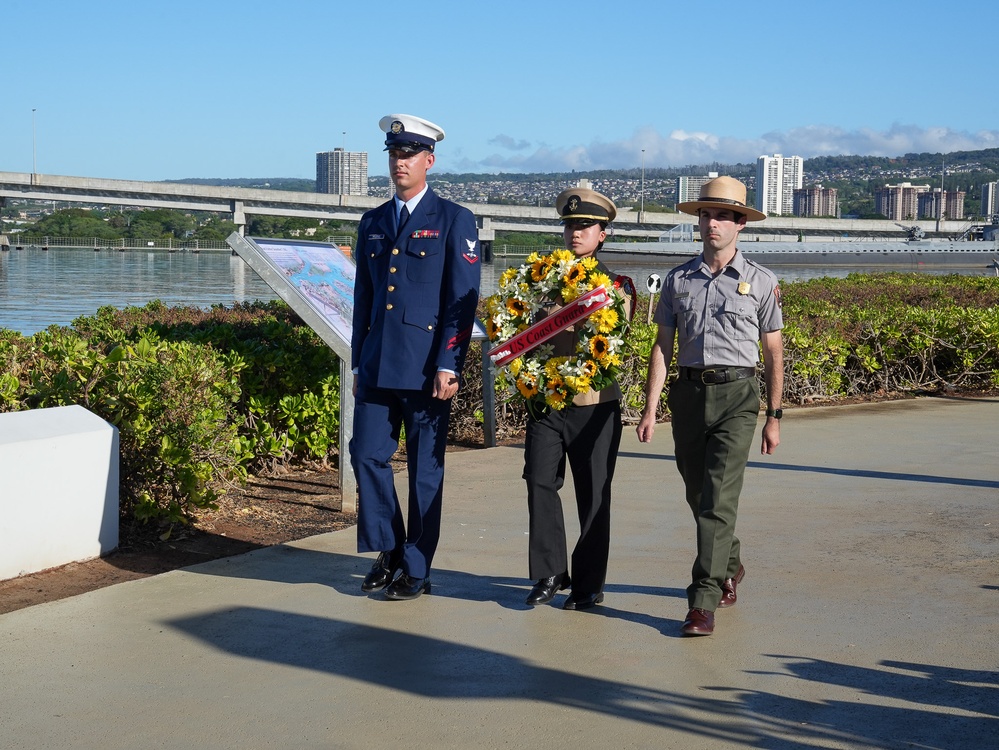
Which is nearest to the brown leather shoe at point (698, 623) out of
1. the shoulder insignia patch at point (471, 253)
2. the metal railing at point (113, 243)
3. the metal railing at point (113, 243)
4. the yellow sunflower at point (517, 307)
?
the yellow sunflower at point (517, 307)

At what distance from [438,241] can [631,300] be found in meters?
0.95

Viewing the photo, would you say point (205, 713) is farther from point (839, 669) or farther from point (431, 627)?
point (839, 669)

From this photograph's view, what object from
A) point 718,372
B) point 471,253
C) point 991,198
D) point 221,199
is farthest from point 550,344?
point 991,198

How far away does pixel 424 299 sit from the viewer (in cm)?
526

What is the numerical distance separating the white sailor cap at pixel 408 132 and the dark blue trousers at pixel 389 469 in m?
1.16

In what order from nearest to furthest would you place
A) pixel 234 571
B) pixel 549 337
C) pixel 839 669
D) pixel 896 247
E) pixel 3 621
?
pixel 839 669, pixel 3 621, pixel 549 337, pixel 234 571, pixel 896 247

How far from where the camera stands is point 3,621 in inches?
186

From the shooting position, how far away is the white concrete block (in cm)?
524

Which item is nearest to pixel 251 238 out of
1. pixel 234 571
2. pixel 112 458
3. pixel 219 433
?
pixel 219 433

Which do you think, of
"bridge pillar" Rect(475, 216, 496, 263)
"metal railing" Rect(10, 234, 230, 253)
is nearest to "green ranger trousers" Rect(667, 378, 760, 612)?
"bridge pillar" Rect(475, 216, 496, 263)

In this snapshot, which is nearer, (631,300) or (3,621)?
(3,621)

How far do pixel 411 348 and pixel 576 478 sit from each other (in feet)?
3.19

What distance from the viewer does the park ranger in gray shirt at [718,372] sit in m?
4.83

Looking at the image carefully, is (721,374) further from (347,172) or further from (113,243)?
(347,172)
